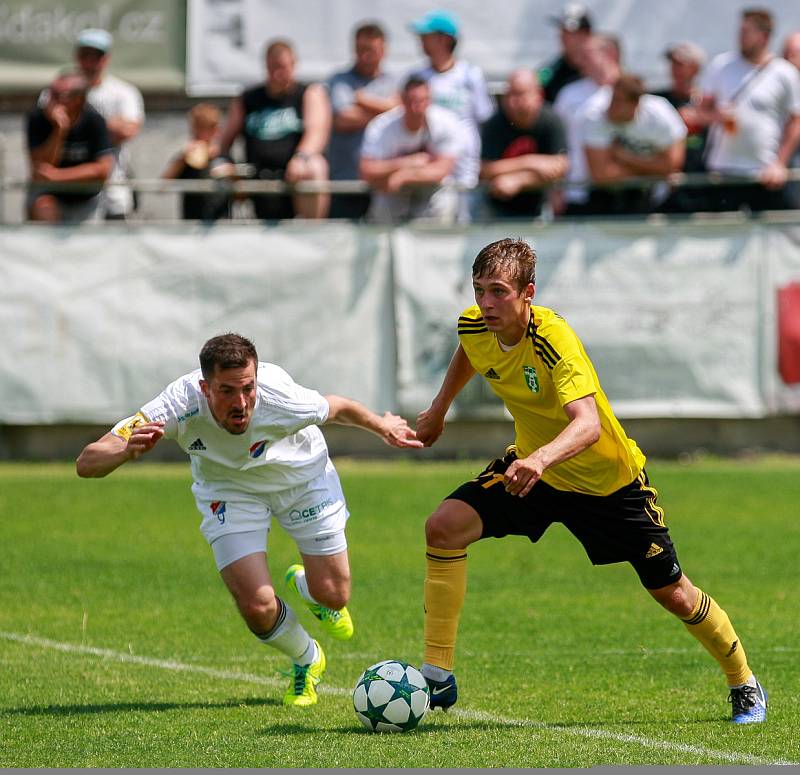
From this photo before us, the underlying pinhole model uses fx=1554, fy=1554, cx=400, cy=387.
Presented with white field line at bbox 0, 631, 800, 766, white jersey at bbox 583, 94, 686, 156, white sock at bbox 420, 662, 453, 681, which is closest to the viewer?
white field line at bbox 0, 631, 800, 766

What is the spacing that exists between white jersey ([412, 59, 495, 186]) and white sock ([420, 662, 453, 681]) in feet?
29.1

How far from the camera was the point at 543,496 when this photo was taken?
7.25 metres

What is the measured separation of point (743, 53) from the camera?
50.4 feet

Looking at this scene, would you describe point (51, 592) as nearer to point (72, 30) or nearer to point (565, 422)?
point (565, 422)

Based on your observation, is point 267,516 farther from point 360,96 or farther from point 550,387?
point 360,96

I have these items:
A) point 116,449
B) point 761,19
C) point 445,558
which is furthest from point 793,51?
point 116,449

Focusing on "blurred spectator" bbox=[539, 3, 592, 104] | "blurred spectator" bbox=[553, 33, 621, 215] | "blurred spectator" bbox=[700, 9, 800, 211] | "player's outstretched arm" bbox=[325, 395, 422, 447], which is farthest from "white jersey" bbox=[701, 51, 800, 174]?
"player's outstretched arm" bbox=[325, 395, 422, 447]

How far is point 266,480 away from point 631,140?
26.5 ft

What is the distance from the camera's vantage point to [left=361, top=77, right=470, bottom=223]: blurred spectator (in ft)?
49.3

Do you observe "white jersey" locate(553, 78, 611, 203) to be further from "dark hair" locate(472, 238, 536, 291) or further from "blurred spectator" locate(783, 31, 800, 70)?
"dark hair" locate(472, 238, 536, 291)

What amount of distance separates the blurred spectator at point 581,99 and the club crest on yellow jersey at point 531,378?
27.8 ft

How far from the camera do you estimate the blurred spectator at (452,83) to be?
15344 mm

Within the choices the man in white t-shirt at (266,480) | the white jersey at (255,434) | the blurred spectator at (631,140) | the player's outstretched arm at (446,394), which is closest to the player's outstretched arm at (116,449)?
the man in white t-shirt at (266,480)

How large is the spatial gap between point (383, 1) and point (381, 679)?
13.0 m
